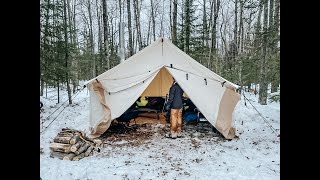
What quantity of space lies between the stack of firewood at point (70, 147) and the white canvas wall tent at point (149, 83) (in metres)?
1.10

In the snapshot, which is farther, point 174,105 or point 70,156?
point 174,105

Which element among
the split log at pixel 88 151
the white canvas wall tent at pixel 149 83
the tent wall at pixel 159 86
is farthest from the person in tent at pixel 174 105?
the tent wall at pixel 159 86

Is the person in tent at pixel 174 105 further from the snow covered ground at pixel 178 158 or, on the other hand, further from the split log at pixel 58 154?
the split log at pixel 58 154

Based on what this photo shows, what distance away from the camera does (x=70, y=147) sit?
529cm

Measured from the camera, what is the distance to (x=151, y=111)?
9039mm

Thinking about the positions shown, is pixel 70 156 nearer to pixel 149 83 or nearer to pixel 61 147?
pixel 61 147

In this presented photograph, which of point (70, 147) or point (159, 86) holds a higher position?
point (159, 86)

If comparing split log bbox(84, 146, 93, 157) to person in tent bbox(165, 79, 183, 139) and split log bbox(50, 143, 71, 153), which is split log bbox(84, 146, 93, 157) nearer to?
split log bbox(50, 143, 71, 153)

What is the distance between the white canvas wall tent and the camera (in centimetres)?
669

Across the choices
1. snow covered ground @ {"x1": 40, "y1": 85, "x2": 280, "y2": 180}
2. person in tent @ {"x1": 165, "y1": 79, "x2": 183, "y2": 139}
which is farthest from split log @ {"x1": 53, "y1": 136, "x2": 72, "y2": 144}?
person in tent @ {"x1": 165, "y1": 79, "x2": 183, "y2": 139}

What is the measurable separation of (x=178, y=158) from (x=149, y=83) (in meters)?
2.50

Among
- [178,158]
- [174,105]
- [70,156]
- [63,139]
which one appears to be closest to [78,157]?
[70,156]
